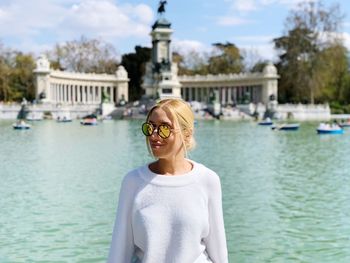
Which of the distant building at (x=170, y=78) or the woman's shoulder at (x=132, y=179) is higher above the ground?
the distant building at (x=170, y=78)

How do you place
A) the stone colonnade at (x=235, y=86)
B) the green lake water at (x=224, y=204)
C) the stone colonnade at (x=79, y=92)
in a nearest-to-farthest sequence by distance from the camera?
the green lake water at (x=224, y=204), the stone colonnade at (x=235, y=86), the stone colonnade at (x=79, y=92)

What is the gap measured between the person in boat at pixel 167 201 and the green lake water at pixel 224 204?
572 centimetres

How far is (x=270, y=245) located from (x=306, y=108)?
6961 centimetres

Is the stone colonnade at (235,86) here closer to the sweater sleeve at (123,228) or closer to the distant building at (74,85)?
the distant building at (74,85)

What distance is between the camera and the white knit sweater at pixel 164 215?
10.9ft

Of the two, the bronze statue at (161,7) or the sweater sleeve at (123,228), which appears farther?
the bronze statue at (161,7)

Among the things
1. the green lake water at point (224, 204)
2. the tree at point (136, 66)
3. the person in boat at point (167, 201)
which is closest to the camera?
the person in boat at point (167, 201)

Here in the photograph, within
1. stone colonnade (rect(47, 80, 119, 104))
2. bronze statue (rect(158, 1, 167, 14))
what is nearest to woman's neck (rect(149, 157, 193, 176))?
stone colonnade (rect(47, 80, 119, 104))

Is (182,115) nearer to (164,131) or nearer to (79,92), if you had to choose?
(164,131)

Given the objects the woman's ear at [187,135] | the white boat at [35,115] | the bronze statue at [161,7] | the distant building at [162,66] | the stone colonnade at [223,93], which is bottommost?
the white boat at [35,115]

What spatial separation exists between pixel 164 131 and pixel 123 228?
0.63 metres

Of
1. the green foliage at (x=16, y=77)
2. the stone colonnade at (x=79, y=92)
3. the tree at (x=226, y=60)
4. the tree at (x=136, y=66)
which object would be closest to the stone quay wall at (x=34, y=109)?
the stone colonnade at (x=79, y=92)

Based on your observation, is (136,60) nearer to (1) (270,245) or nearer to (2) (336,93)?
(2) (336,93)

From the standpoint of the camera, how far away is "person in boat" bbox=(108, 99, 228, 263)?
10.9 ft
